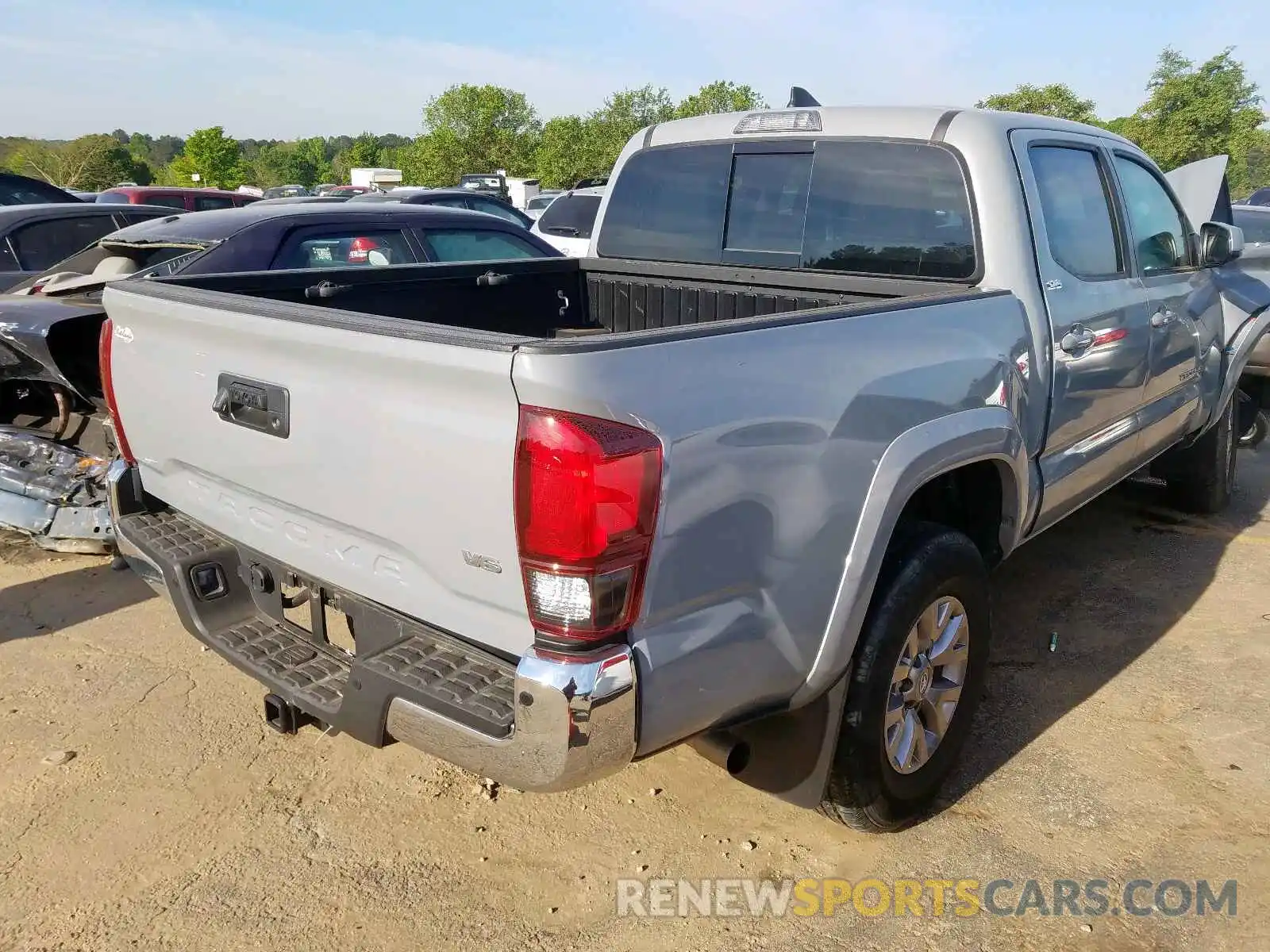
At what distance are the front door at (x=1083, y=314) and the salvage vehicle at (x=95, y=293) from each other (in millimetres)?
2101

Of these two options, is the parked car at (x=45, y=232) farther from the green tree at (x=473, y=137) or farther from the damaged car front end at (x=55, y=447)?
the green tree at (x=473, y=137)

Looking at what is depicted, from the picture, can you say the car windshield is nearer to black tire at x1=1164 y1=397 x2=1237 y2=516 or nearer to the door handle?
black tire at x1=1164 y1=397 x2=1237 y2=516

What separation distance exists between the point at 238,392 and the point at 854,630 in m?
1.62

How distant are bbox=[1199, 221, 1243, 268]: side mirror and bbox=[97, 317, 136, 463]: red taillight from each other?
14.2 ft

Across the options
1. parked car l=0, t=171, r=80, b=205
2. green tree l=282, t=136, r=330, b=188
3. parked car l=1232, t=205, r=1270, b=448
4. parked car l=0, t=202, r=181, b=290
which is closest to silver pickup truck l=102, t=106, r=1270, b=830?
parked car l=1232, t=205, r=1270, b=448

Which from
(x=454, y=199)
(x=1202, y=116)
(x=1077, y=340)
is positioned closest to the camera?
(x=1077, y=340)

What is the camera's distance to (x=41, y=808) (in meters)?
2.90

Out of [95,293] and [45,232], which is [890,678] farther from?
[45,232]

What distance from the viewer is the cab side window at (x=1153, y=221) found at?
396 cm

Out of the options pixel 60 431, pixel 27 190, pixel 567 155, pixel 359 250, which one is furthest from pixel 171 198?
pixel 567 155

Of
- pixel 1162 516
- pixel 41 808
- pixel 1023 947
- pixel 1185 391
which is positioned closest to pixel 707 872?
pixel 1023 947

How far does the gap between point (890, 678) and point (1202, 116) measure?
43.7m

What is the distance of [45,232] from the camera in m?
7.31

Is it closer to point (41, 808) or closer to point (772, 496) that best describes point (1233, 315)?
point (772, 496)
